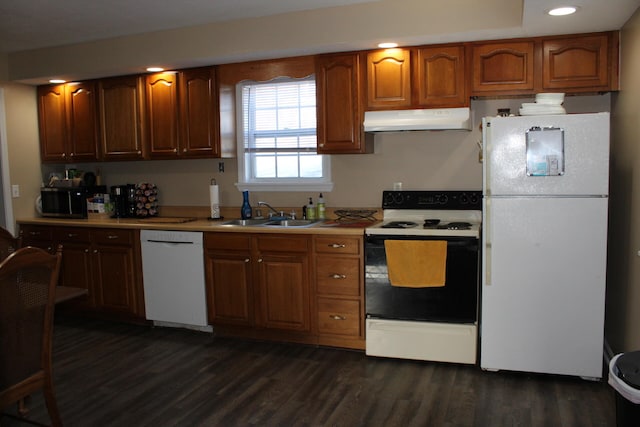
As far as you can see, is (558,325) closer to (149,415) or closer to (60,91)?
(149,415)

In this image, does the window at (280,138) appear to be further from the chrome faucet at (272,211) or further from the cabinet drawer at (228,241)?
the cabinet drawer at (228,241)

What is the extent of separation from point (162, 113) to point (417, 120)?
2229mm

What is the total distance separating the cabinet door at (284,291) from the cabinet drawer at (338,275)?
0.11 metres

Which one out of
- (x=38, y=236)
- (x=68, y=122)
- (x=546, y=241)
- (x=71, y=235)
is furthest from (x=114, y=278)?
(x=546, y=241)

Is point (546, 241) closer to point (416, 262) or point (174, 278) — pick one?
point (416, 262)

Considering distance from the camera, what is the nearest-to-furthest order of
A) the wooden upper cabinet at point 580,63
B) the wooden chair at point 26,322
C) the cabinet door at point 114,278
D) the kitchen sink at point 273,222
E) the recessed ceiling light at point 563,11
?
the wooden chair at point 26,322 < the recessed ceiling light at point 563,11 < the wooden upper cabinet at point 580,63 < the kitchen sink at point 273,222 < the cabinet door at point 114,278

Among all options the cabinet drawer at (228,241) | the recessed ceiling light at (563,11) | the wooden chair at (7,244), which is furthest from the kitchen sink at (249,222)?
the recessed ceiling light at (563,11)

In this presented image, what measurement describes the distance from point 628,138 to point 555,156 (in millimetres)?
473

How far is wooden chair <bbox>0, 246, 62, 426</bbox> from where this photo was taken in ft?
6.72

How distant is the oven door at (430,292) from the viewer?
10.9ft

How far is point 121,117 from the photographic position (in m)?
4.71

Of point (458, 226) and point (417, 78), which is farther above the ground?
point (417, 78)

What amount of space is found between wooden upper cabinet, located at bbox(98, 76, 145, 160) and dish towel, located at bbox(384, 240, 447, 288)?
2.52 meters

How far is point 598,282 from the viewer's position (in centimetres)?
302
